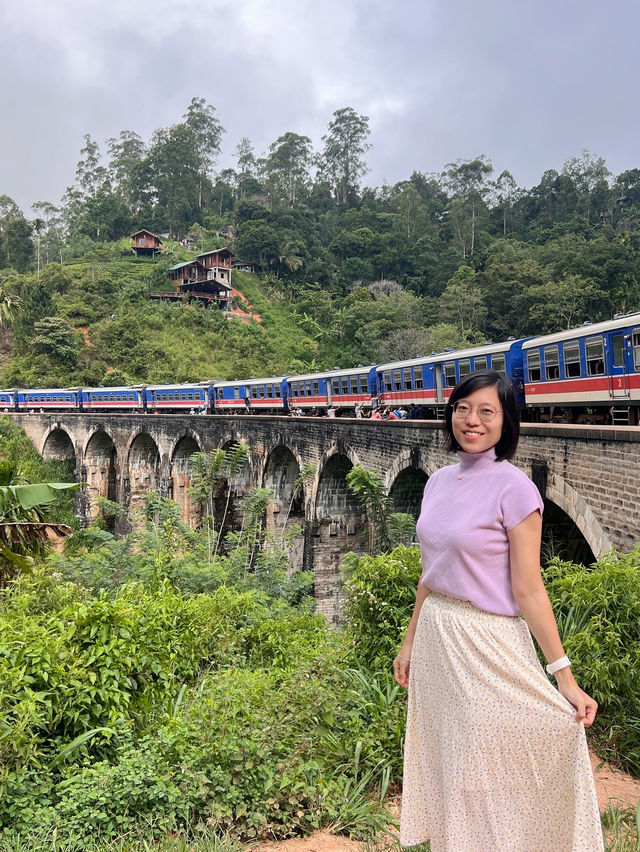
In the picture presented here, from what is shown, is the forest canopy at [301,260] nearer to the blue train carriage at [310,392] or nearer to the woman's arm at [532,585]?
the blue train carriage at [310,392]

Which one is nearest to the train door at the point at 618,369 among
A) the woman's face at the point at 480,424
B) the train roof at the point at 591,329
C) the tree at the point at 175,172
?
the train roof at the point at 591,329

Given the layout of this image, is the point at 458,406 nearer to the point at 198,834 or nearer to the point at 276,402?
the point at 198,834

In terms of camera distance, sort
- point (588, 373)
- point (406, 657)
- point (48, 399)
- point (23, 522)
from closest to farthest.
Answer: point (406, 657) → point (23, 522) → point (588, 373) → point (48, 399)

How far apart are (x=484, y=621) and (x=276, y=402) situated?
2465cm

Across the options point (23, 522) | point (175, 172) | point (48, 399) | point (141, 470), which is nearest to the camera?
point (23, 522)

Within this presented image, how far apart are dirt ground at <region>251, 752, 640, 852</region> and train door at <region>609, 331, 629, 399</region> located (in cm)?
664

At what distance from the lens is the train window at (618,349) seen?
9414mm

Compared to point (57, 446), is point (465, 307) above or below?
above

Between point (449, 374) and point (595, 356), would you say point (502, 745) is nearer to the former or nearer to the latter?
point (595, 356)

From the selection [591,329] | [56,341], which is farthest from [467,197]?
[591,329]

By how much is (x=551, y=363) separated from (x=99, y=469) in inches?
1222

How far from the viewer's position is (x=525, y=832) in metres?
2.16

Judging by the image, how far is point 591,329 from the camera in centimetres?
1007

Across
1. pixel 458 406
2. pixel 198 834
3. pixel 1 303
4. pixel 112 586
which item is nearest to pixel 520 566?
pixel 458 406
